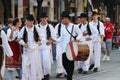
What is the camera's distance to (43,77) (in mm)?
13805

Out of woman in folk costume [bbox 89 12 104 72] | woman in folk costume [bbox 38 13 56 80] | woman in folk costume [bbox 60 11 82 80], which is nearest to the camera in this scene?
woman in folk costume [bbox 60 11 82 80]

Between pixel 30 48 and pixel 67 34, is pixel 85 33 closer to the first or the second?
pixel 67 34

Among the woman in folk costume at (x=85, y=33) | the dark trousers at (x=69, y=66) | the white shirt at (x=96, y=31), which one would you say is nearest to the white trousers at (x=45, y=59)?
the dark trousers at (x=69, y=66)

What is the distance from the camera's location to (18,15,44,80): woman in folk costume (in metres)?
12.8

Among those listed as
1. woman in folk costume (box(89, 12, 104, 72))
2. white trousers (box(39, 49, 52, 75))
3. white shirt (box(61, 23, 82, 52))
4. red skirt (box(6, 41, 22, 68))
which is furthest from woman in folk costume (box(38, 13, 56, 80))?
woman in folk costume (box(89, 12, 104, 72))

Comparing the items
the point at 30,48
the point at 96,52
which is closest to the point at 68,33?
the point at 30,48

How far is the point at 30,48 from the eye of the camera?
12766 millimetres

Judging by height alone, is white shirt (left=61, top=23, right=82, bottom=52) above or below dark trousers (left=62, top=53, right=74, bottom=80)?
above

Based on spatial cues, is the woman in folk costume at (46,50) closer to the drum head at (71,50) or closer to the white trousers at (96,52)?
the drum head at (71,50)

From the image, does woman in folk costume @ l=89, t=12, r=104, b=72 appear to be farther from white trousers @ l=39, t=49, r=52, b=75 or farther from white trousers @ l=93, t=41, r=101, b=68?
white trousers @ l=39, t=49, r=52, b=75

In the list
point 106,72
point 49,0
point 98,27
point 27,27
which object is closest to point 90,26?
point 98,27

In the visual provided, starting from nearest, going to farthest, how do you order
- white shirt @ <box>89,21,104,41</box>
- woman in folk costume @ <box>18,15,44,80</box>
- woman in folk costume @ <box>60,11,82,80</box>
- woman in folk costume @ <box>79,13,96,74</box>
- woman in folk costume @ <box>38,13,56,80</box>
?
1. woman in folk costume @ <box>18,15,44,80</box>
2. woman in folk costume @ <box>60,11,82,80</box>
3. woman in folk costume @ <box>38,13,56,80</box>
4. woman in folk costume @ <box>79,13,96,74</box>
5. white shirt @ <box>89,21,104,41</box>

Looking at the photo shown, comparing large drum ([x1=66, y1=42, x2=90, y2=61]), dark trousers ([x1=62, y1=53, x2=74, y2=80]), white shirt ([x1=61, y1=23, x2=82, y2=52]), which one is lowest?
dark trousers ([x1=62, y1=53, x2=74, y2=80])

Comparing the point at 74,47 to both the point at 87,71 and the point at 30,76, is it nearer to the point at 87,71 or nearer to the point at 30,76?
the point at 30,76
